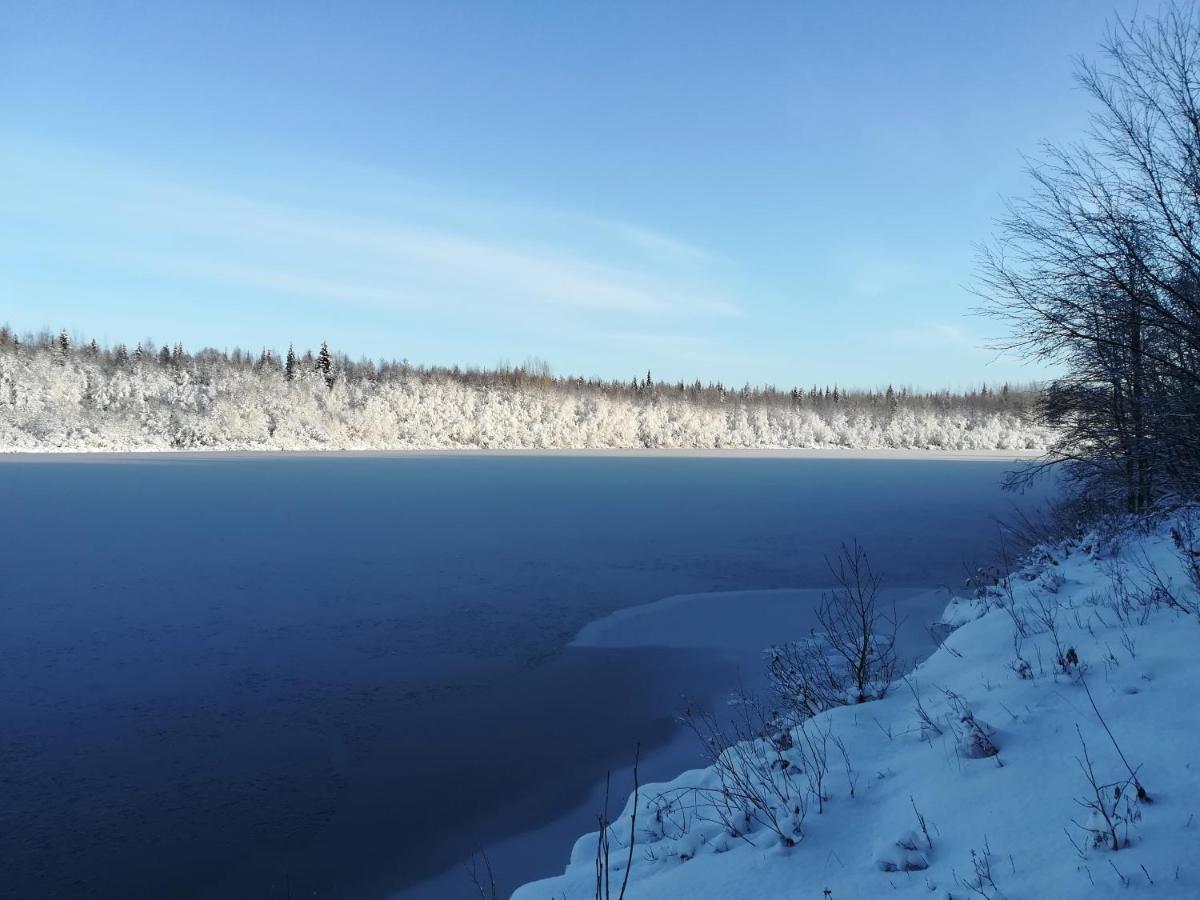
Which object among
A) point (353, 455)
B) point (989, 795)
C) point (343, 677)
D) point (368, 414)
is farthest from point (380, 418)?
point (989, 795)

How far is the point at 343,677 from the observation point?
27.0 ft

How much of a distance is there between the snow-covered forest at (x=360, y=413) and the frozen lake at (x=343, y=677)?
154 ft

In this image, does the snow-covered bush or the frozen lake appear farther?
the snow-covered bush

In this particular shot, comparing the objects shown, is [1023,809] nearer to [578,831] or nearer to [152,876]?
[578,831]

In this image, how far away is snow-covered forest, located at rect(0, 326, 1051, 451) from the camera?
199 feet

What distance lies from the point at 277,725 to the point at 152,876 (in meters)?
2.18

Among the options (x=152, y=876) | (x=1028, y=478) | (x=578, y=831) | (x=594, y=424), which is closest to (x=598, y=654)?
(x=578, y=831)

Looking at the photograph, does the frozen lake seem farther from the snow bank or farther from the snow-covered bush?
the snow bank

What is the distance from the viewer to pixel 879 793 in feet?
11.6

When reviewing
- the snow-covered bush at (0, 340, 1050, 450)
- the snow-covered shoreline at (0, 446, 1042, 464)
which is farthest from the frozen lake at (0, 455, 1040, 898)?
the snow-covered bush at (0, 340, 1050, 450)

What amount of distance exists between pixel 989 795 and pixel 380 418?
72.4m

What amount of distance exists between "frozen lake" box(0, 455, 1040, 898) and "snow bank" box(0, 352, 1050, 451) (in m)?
46.7

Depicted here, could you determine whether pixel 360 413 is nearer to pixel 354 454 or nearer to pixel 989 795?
pixel 354 454

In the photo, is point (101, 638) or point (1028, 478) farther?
point (1028, 478)
